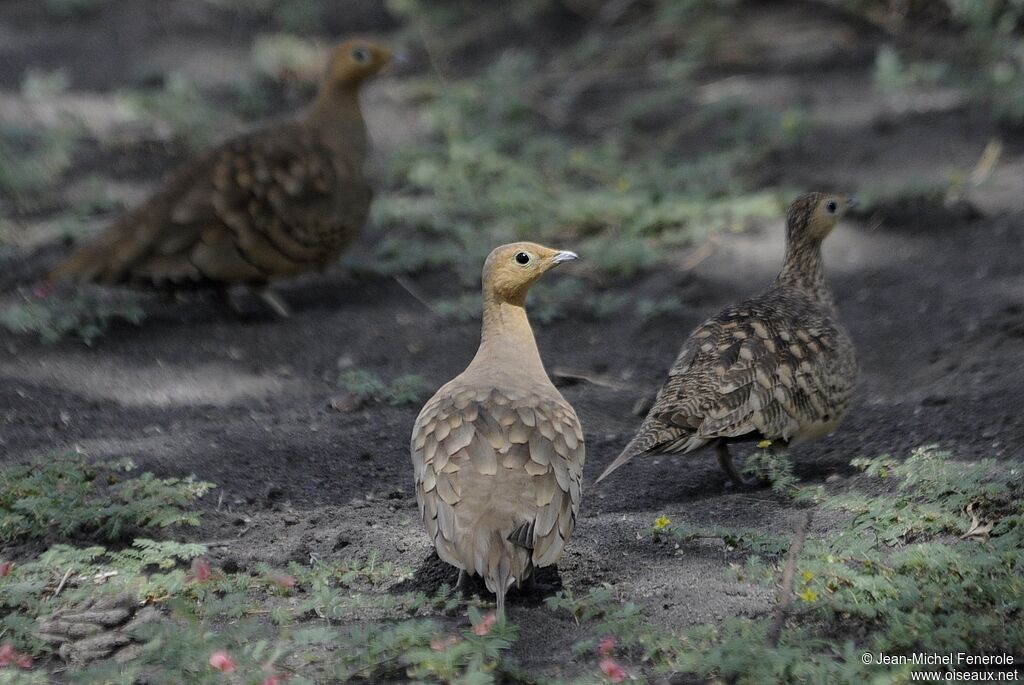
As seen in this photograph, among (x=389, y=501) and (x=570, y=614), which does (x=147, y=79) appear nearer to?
(x=389, y=501)

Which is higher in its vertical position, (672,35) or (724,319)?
(672,35)

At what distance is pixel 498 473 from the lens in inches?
158

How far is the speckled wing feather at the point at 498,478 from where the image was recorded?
151 inches

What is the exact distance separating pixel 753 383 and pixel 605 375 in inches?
60.7

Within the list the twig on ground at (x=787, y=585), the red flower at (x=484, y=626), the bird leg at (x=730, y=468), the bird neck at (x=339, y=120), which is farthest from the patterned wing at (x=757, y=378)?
the bird neck at (x=339, y=120)

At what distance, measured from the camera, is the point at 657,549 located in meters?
4.47

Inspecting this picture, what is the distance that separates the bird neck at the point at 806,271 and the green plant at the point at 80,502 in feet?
9.39

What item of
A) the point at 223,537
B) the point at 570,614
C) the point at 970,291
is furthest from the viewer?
the point at 970,291

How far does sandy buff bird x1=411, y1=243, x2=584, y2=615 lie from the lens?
12.6 feet

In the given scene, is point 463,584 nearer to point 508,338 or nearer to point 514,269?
point 508,338

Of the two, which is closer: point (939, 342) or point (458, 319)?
point (939, 342)

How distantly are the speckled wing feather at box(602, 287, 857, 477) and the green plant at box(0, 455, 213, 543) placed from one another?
5.30 feet

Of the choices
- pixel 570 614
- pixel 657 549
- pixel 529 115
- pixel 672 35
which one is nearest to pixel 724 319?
pixel 657 549

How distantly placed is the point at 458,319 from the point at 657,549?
3.01 m
